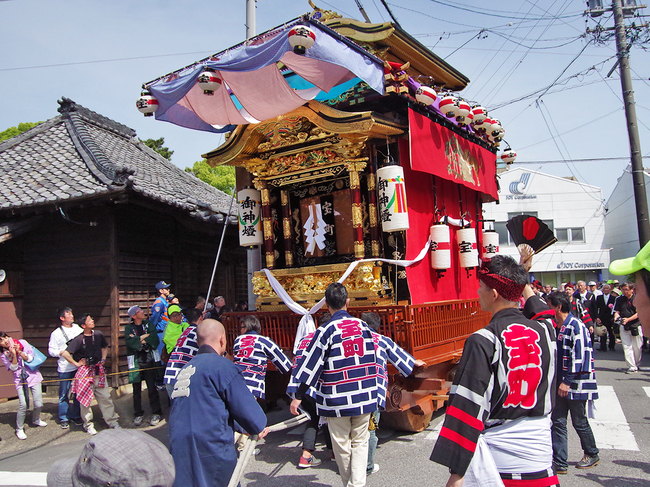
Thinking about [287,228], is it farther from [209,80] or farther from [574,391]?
[574,391]

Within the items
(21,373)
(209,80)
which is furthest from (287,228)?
(21,373)

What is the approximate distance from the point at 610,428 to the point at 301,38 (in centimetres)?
638

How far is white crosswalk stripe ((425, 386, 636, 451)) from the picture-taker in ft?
18.5

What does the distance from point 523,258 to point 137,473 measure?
14.3ft

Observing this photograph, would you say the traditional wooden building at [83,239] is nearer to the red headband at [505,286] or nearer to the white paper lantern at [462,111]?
the white paper lantern at [462,111]

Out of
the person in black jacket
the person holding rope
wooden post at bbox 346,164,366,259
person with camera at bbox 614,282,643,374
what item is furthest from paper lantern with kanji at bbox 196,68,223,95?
the person in black jacket

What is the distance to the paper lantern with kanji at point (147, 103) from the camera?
726 centimetres

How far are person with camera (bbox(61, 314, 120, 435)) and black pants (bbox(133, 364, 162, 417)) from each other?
352 mm

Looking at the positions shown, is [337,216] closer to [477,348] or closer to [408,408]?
[408,408]

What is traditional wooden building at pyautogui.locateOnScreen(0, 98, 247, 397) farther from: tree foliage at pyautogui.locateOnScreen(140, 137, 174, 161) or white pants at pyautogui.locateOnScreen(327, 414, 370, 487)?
tree foliage at pyautogui.locateOnScreen(140, 137, 174, 161)

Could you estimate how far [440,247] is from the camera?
7945mm

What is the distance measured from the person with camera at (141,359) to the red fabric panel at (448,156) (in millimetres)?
5105

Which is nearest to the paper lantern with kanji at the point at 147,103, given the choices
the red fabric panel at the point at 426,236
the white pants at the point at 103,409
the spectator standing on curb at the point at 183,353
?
the spectator standing on curb at the point at 183,353

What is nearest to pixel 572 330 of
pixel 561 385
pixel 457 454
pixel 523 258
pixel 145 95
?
pixel 561 385
